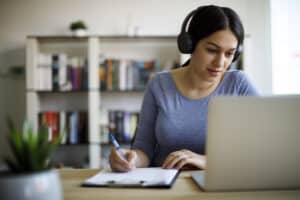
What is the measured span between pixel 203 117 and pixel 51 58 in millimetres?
2143

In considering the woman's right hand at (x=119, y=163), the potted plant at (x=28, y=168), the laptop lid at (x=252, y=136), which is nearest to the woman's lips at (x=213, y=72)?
the woman's right hand at (x=119, y=163)

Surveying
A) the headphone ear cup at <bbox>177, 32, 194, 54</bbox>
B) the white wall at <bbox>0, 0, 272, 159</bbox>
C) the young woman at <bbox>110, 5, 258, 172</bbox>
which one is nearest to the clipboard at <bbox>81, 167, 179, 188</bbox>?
the young woman at <bbox>110, 5, 258, 172</bbox>

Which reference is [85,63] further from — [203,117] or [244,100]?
[244,100]

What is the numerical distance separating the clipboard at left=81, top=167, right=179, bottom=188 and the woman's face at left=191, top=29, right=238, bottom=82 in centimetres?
50

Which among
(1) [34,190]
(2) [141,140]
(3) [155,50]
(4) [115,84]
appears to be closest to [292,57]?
(3) [155,50]

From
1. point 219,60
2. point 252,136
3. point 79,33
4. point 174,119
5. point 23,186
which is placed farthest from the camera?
point 79,33

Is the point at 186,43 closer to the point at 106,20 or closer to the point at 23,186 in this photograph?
the point at 23,186

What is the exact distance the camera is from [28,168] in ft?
1.79

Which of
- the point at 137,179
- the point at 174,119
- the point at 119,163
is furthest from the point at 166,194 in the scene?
the point at 174,119

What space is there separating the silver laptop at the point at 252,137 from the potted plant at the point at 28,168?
0.37 meters

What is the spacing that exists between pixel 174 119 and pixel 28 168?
3.18ft

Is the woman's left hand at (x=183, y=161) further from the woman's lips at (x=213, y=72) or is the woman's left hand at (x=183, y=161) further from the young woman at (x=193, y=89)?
the woman's lips at (x=213, y=72)

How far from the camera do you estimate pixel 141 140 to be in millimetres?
1463

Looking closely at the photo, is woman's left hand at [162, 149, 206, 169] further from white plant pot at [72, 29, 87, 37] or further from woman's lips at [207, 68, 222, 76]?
white plant pot at [72, 29, 87, 37]
